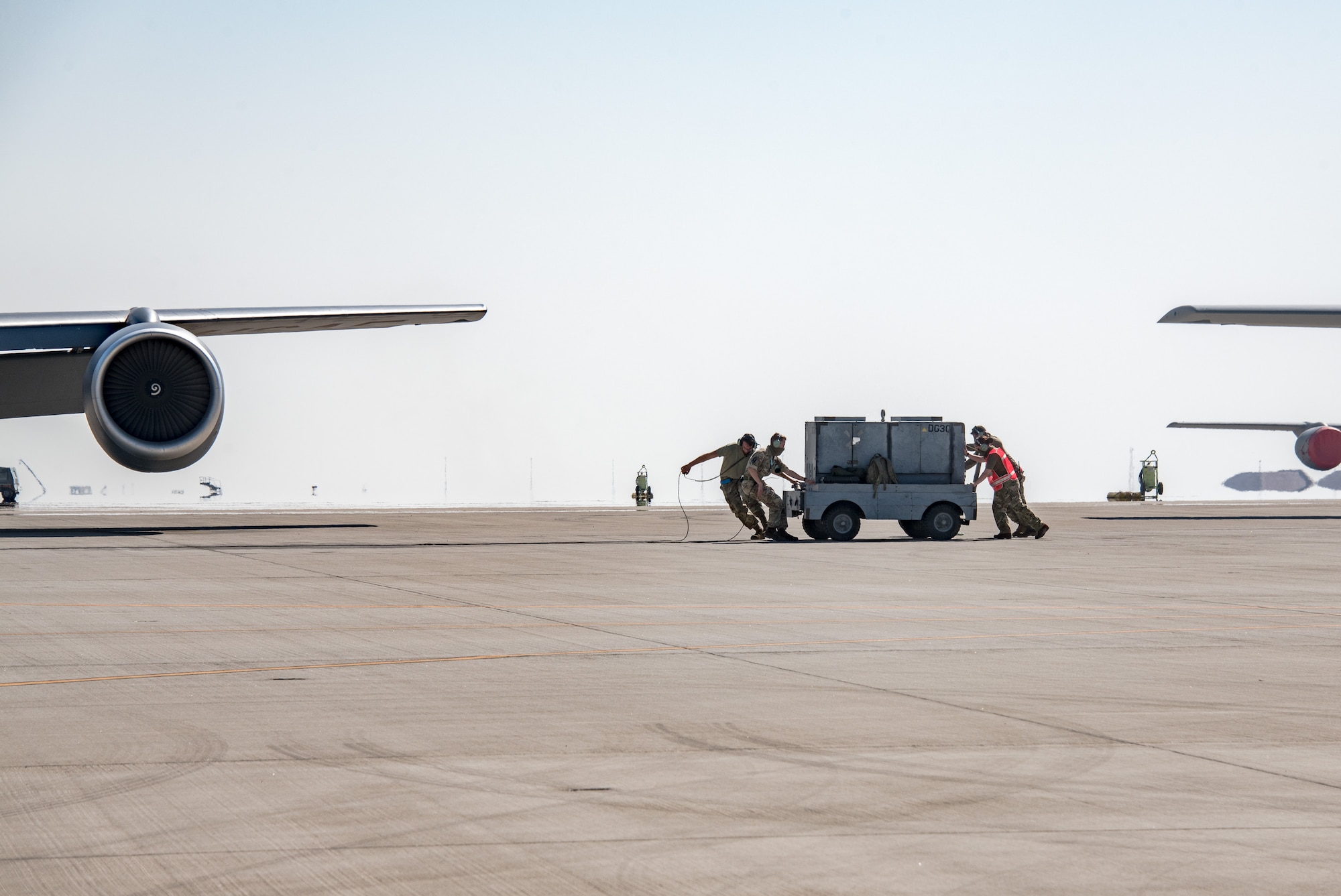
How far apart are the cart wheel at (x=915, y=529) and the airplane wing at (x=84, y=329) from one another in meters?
9.64

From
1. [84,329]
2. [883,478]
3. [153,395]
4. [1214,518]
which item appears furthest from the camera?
[1214,518]

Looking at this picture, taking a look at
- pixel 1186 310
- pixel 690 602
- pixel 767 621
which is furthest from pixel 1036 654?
pixel 1186 310

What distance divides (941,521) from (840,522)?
75.1 inches

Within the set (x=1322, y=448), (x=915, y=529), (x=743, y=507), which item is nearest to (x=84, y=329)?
(x=743, y=507)

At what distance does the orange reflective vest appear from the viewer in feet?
84.7

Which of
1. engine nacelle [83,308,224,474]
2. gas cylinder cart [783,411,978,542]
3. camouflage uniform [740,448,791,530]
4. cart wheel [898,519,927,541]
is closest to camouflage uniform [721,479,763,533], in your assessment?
camouflage uniform [740,448,791,530]

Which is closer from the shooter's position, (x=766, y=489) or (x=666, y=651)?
(x=666, y=651)

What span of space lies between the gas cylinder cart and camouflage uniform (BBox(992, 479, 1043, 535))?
0.72 m

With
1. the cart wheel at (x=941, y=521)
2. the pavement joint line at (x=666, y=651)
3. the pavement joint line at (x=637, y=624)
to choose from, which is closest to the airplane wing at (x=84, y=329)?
the cart wheel at (x=941, y=521)

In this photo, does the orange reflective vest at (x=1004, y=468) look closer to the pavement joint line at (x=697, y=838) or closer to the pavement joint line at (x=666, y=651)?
the pavement joint line at (x=666, y=651)

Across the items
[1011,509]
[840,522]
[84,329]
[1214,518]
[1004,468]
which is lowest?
[1214,518]

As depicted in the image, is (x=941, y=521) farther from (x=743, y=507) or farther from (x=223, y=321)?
(x=223, y=321)

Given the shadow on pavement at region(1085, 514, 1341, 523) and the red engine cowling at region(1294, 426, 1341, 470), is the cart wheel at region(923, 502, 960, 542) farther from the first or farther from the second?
the red engine cowling at region(1294, 426, 1341, 470)

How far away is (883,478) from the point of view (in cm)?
2498
